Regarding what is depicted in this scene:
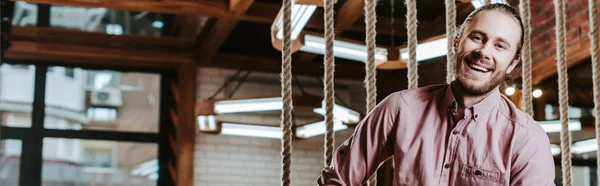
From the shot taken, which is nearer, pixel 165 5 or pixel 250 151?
pixel 165 5

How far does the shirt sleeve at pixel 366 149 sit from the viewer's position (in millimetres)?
1234

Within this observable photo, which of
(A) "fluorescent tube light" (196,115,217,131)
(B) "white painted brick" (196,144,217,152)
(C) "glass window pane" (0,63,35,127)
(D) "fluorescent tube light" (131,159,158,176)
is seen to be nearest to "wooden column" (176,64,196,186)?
(B) "white painted brick" (196,144,217,152)

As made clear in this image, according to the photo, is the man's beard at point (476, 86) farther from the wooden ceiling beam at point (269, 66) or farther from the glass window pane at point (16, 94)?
the glass window pane at point (16, 94)

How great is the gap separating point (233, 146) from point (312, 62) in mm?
1187

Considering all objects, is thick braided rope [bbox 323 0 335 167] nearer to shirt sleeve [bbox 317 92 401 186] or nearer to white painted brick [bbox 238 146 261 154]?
shirt sleeve [bbox 317 92 401 186]

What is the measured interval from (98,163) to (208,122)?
2473 mm

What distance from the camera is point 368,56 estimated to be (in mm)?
1559

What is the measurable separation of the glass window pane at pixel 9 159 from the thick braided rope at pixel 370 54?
23.6 feet

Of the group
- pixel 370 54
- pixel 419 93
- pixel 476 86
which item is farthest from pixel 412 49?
pixel 476 86

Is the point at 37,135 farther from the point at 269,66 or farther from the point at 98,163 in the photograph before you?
the point at 269,66

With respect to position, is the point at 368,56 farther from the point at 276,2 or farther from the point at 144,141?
the point at 144,141

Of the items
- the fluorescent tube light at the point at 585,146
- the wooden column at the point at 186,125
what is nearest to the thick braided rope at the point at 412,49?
the fluorescent tube light at the point at 585,146

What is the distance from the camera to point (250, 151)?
8594 millimetres

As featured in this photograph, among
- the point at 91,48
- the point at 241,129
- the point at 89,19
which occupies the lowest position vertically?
the point at 241,129
